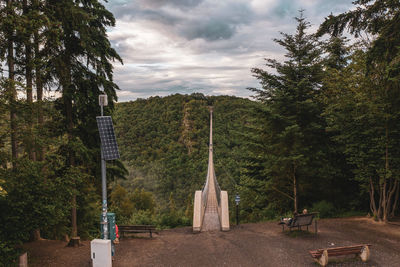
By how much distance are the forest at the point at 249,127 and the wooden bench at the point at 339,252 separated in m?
3.45

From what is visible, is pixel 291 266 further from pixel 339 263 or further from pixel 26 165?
pixel 26 165

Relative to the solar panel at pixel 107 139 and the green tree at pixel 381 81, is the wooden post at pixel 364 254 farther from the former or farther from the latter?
the solar panel at pixel 107 139

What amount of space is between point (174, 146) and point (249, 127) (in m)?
43.6

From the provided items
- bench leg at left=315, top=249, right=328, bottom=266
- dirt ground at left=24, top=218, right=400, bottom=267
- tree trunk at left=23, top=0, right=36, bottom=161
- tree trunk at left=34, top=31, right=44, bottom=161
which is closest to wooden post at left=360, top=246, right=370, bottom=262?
dirt ground at left=24, top=218, right=400, bottom=267

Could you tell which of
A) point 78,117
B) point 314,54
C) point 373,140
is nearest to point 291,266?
point 373,140

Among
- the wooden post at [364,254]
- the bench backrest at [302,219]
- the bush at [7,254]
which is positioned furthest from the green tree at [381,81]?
the bush at [7,254]

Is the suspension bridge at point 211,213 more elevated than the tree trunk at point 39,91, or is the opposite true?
the tree trunk at point 39,91

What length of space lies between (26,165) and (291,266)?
6.51m

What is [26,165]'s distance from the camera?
5.91 metres

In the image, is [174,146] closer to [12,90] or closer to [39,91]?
[39,91]

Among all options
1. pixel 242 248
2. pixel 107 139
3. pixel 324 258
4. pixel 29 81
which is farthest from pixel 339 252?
pixel 29 81

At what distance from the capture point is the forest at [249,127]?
5.99m

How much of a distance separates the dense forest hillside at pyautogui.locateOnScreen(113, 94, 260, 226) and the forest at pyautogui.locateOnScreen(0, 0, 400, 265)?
2541 cm

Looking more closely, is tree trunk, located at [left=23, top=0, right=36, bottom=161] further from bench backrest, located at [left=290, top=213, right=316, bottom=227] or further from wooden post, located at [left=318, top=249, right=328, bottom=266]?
bench backrest, located at [left=290, top=213, right=316, bottom=227]
